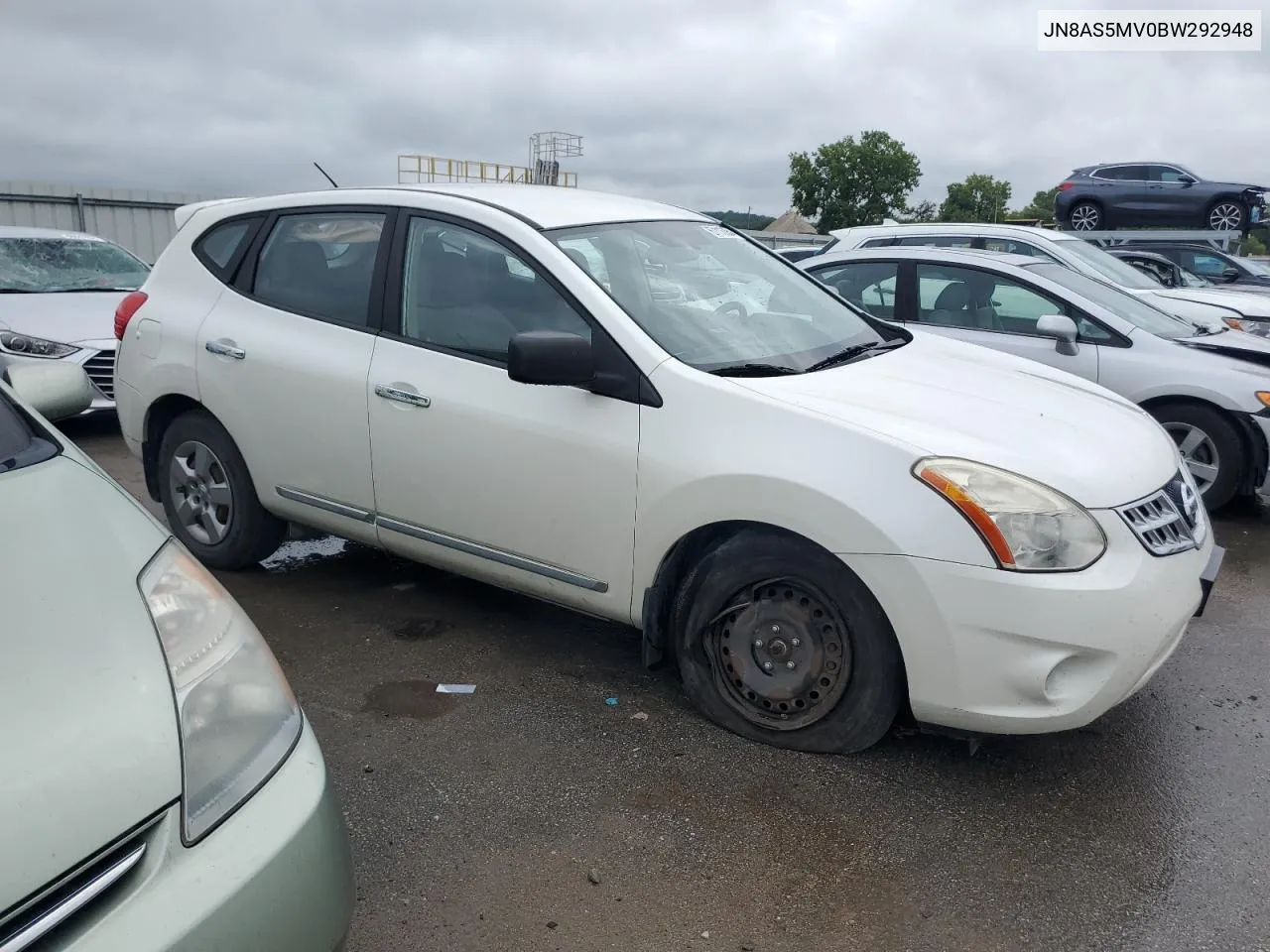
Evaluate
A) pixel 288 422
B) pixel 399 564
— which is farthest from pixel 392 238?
pixel 399 564

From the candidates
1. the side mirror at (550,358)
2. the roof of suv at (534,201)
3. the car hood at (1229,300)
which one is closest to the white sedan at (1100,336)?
the car hood at (1229,300)

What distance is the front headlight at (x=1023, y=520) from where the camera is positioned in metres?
2.78

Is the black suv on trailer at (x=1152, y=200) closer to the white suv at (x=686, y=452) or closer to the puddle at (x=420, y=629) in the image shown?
the white suv at (x=686, y=452)

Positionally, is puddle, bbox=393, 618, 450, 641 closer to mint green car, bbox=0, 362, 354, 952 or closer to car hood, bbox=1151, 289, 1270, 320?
mint green car, bbox=0, 362, 354, 952

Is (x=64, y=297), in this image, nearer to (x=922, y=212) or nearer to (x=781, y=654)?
(x=781, y=654)

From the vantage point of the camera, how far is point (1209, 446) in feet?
20.1

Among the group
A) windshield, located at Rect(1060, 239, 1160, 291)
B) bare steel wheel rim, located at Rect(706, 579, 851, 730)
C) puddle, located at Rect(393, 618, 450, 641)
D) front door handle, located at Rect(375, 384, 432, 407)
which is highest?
windshield, located at Rect(1060, 239, 1160, 291)

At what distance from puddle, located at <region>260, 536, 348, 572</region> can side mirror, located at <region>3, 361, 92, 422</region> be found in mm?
2036

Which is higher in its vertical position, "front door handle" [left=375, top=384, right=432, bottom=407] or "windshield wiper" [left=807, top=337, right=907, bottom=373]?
"windshield wiper" [left=807, top=337, right=907, bottom=373]

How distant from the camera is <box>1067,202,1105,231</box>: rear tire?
701 inches

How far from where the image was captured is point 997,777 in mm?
3191

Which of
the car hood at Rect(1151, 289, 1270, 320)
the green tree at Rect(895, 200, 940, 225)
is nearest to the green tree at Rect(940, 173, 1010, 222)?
the green tree at Rect(895, 200, 940, 225)

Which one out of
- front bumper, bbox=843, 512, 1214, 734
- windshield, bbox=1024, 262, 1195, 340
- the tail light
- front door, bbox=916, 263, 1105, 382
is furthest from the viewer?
windshield, bbox=1024, 262, 1195, 340

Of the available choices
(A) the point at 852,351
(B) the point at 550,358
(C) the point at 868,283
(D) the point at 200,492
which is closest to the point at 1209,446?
(C) the point at 868,283
